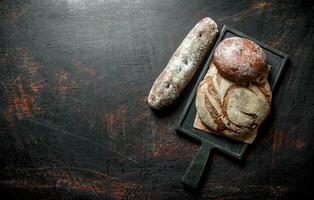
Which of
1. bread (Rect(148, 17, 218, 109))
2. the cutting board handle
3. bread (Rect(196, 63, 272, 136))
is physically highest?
bread (Rect(148, 17, 218, 109))

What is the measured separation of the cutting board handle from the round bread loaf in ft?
1.89

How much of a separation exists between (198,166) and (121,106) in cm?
74

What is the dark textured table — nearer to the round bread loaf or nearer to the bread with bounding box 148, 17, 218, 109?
the bread with bounding box 148, 17, 218, 109

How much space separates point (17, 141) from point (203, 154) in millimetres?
1459

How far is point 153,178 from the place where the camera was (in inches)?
118

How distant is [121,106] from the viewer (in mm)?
3049

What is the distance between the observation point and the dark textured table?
2.97 m

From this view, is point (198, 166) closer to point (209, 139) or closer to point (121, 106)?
point (209, 139)

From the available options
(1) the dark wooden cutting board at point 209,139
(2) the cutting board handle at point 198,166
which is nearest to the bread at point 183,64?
(1) the dark wooden cutting board at point 209,139

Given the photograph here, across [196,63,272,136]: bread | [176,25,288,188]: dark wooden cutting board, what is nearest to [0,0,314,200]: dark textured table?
[176,25,288,188]: dark wooden cutting board

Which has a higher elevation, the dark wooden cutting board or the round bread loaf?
the round bread loaf

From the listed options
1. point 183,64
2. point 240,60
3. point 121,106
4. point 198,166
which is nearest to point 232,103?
point 240,60

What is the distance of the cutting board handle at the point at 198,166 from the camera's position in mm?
2918

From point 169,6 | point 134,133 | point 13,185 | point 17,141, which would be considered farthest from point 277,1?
point 13,185
